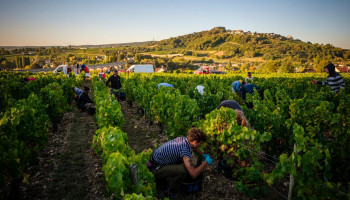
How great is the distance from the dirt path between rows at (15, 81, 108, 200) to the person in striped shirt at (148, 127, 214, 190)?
1.39 meters

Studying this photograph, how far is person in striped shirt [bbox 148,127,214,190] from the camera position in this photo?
3016 millimetres

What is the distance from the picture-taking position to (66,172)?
14.3 feet

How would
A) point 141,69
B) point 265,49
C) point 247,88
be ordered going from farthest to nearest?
point 265,49 → point 141,69 → point 247,88

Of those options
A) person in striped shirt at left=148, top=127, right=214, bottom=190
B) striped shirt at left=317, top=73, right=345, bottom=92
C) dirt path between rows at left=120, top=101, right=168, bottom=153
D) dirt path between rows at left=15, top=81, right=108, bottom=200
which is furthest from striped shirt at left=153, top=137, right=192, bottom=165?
striped shirt at left=317, top=73, right=345, bottom=92

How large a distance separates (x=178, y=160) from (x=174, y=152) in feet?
0.64

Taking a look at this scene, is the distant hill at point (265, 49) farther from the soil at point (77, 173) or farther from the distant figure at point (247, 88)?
the soil at point (77, 173)

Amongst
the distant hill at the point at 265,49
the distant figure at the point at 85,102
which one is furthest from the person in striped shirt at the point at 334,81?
the distant hill at the point at 265,49

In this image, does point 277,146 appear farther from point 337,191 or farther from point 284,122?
point 337,191

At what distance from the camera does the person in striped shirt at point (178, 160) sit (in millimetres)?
3016

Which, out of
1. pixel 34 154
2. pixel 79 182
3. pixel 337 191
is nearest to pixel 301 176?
pixel 337 191

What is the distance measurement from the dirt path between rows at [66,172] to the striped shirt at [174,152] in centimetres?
143

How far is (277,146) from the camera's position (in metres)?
4.49

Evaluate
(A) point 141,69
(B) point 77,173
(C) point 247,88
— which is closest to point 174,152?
(B) point 77,173

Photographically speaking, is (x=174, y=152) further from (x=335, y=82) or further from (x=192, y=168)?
(x=335, y=82)
